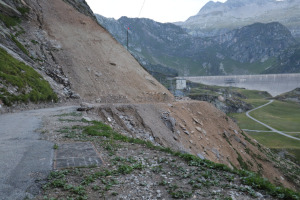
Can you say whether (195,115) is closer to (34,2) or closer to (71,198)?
(71,198)

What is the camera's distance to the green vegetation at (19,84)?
22.0 meters

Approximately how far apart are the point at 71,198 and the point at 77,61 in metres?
36.6

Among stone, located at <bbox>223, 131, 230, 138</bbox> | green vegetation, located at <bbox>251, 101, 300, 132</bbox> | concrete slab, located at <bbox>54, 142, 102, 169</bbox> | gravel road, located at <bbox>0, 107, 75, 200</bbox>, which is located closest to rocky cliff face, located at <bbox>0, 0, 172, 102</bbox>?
stone, located at <bbox>223, 131, 230, 138</bbox>

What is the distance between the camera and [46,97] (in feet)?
91.3

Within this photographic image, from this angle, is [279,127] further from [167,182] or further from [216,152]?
[167,182]

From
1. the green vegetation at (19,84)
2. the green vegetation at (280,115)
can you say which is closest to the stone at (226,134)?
the green vegetation at (19,84)

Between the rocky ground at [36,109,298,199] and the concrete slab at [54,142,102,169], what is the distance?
0.32 m

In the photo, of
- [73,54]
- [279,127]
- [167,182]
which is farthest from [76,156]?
[279,127]

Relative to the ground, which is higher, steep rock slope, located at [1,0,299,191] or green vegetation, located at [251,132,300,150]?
steep rock slope, located at [1,0,299,191]

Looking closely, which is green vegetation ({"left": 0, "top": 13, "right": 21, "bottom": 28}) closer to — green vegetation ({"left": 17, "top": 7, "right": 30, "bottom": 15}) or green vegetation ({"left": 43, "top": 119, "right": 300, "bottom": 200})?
green vegetation ({"left": 17, "top": 7, "right": 30, "bottom": 15})

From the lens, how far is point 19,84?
23.8 m

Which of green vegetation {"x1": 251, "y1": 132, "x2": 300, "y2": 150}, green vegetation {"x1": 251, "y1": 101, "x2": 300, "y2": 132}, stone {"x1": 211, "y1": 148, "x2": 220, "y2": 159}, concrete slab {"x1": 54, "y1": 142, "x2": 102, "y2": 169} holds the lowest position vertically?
green vegetation {"x1": 251, "y1": 101, "x2": 300, "y2": 132}

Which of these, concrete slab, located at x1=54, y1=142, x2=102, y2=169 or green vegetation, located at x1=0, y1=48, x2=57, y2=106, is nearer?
concrete slab, located at x1=54, y1=142, x2=102, y2=169

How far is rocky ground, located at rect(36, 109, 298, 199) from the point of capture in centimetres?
701
